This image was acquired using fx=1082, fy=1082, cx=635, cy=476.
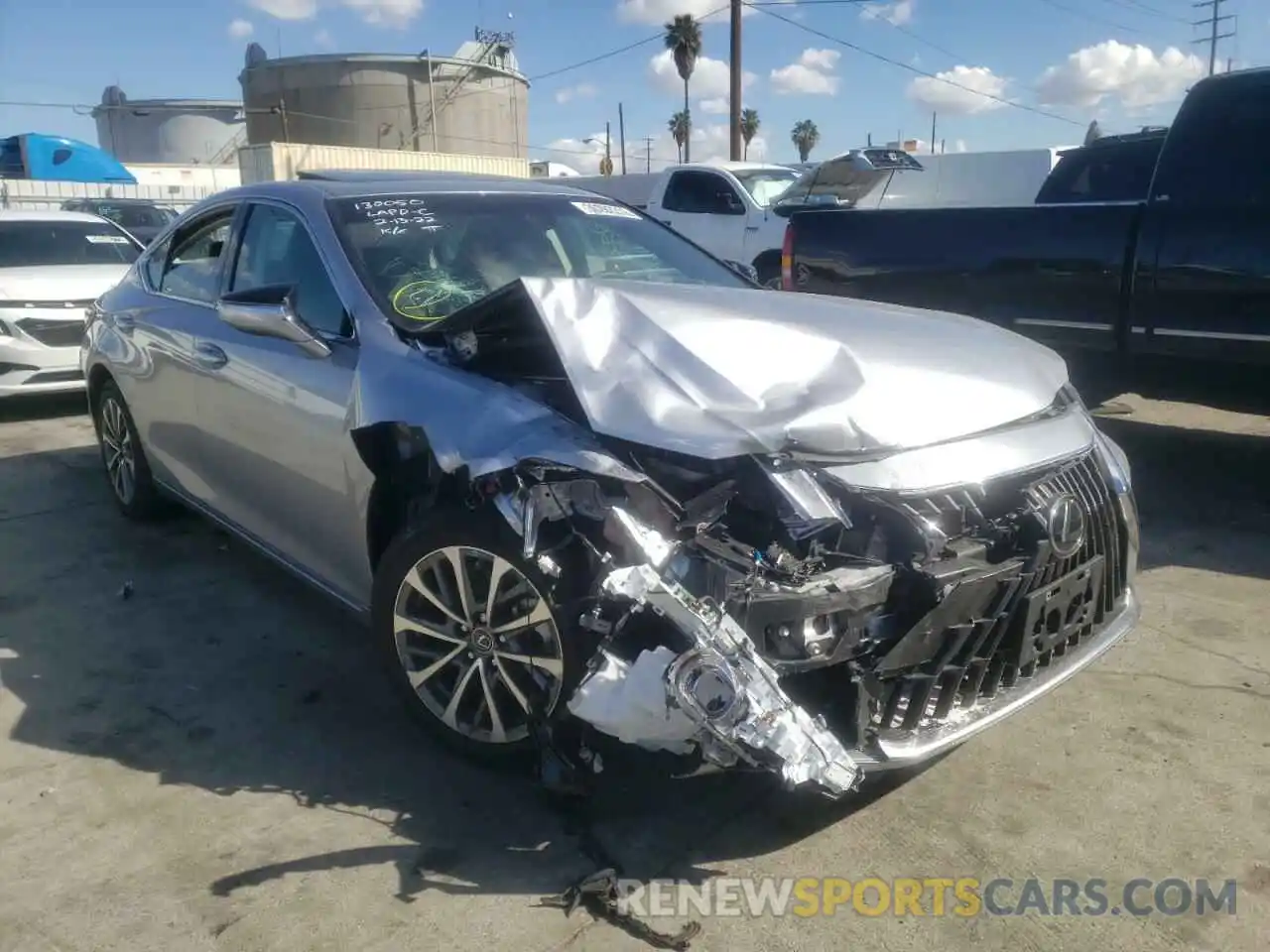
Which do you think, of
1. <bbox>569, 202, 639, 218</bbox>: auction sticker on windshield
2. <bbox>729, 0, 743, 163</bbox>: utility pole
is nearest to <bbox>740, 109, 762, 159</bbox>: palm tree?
<bbox>729, 0, 743, 163</bbox>: utility pole

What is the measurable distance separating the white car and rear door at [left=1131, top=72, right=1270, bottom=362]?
292 inches

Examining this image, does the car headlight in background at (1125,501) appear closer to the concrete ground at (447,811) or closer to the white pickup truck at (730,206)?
the concrete ground at (447,811)

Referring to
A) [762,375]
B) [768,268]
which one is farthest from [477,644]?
[768,268]

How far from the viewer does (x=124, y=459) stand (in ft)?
18.2

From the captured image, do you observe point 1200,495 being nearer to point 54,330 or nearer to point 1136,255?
point 1136,255

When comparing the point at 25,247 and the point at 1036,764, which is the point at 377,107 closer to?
the point at 25,247

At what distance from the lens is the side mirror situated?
3.48 m

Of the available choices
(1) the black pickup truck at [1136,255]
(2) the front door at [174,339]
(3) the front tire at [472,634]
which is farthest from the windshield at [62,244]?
(3) the front tire at [472,634]

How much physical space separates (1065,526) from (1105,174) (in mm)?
7343

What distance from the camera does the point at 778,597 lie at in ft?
8.10

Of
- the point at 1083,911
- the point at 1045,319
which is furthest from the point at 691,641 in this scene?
the point at 1045,319

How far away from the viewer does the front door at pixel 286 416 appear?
3.50 metres

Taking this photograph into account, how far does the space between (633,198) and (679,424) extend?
18.1 metres

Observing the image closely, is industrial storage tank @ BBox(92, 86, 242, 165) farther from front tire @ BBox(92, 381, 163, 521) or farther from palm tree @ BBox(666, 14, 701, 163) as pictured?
front tire @ BBox(92, 381, 163, 521)
